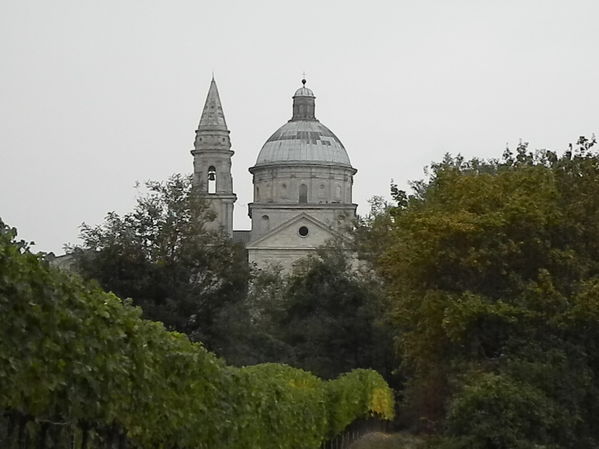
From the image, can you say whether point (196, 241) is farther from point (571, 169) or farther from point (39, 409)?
point (39, 409)

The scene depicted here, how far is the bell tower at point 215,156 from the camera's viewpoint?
414 feet

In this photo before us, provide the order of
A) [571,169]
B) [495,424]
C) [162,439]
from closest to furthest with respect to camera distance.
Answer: [162,439], [495,424], [571,169]

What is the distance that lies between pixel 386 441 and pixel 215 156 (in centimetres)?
8270

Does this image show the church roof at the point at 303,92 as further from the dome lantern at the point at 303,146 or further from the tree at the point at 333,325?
the tree at the point at 333,325

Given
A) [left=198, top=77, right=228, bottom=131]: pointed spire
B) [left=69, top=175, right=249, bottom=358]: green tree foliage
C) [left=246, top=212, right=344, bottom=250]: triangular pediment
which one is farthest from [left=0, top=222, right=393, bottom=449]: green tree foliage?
[left=198, top=77, right=228, bottom=131]: pointed spire

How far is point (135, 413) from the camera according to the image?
16203 mm

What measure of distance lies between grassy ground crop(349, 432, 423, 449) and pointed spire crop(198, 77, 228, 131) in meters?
Answer: 79.9

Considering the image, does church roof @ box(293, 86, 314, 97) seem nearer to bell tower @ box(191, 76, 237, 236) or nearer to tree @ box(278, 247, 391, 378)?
bell tower @ box(191, 76, 237, 236)

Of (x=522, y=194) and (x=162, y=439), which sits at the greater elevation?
(x=522, y=194)

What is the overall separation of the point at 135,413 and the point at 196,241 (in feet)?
135

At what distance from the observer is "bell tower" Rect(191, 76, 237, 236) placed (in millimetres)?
126312

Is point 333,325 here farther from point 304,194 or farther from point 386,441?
point 304,194

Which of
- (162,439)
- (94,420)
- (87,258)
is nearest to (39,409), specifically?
(94,420)

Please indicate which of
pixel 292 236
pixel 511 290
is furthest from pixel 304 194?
pixel 511 290
